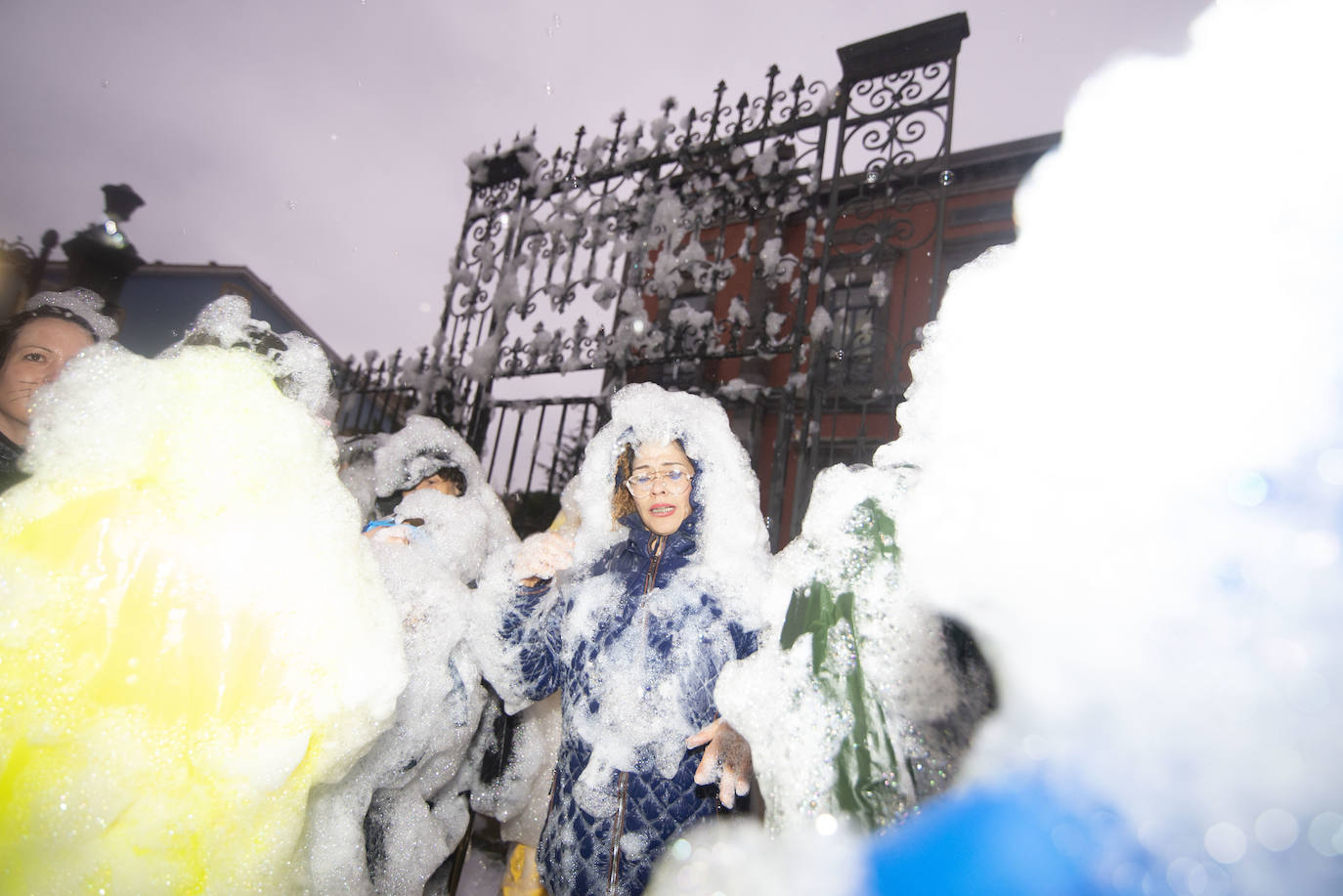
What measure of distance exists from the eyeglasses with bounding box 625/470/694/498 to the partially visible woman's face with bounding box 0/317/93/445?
85.1 inches

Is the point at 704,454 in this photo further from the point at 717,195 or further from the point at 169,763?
the point at 717,195

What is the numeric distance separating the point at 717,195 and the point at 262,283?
1589cm

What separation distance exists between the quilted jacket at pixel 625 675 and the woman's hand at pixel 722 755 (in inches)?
5.7

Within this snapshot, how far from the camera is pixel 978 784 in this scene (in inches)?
35.3

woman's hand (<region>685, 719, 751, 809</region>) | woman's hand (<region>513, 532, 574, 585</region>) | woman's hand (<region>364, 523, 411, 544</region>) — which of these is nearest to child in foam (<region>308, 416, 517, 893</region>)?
woman's hand (<region>364, 523, 411, 544</region>)

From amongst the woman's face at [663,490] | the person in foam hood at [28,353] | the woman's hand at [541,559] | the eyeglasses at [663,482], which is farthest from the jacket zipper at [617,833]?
the person in foam hood at [28,353]

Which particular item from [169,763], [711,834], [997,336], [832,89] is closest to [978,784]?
[997,336]

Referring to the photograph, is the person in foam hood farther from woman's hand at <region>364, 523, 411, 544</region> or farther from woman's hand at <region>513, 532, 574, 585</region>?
woman's hand at <region>513, 532, 574, 585</region>

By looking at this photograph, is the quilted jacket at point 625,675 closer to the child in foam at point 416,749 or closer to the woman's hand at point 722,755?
the woman's hand at point 722,755

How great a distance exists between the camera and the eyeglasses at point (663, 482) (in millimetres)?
2191

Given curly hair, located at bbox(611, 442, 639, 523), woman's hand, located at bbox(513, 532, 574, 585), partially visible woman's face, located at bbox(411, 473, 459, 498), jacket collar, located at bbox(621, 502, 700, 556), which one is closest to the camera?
woman's hand, located at bbox(513, 532, 574, 585)

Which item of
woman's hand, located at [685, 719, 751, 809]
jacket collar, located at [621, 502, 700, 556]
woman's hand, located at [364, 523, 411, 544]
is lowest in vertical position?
woman's hand, located at [685, 719, 751, 809]

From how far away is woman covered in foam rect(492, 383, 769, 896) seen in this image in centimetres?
184

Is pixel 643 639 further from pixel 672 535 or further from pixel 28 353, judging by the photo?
pixel 28 353
